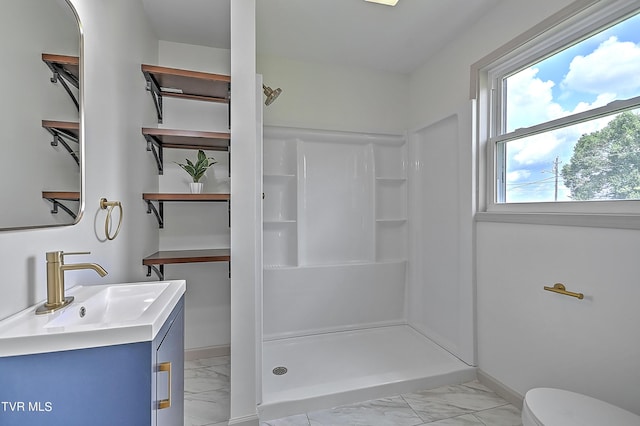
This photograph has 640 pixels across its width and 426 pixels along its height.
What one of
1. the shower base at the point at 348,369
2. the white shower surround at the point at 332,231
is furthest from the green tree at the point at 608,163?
the white shower surround at the point at 332,231

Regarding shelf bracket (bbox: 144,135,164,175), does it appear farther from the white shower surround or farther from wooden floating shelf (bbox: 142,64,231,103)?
the white shower surround

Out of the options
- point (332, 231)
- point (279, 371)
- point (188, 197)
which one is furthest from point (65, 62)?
point (332, 231)

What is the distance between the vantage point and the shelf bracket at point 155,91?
1.89 metres

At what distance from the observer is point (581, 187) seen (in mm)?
1528

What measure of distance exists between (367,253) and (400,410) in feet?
4.52

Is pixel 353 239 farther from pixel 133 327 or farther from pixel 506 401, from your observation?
pixel 133 327

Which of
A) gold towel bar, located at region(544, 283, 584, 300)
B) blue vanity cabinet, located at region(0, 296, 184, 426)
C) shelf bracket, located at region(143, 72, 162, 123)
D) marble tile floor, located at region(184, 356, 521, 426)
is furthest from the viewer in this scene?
shelf bracket, located at region(143, 72, 162, 123)

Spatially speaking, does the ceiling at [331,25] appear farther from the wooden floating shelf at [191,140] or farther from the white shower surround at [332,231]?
the wooden floating shelf at [191,140]

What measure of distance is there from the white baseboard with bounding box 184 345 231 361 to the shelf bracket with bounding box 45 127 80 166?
1756 millimetres

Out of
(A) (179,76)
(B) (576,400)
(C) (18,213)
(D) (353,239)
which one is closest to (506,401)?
(B) (576,400)

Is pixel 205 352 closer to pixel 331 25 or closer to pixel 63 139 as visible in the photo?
pixel 63 139

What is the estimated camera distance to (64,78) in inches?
40.0

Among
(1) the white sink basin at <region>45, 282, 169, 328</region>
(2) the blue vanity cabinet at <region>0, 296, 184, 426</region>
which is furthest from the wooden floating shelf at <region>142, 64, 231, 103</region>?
(2) the blue vanity cabinet at <region>0, 296, 184, 426</region>

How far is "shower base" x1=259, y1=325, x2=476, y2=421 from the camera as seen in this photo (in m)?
1.75
